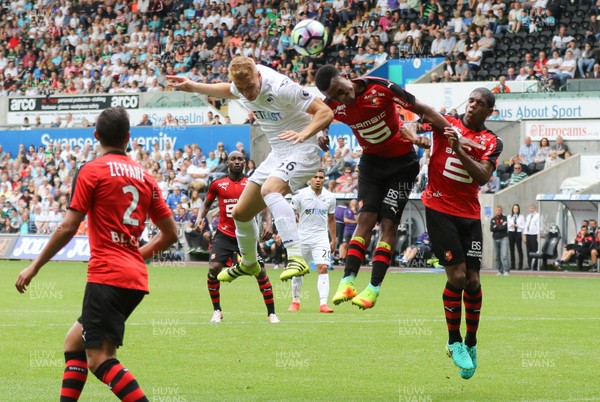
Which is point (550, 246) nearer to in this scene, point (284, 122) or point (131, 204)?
point (284, 122)

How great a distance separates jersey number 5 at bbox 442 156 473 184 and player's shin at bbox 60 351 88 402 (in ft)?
15.2

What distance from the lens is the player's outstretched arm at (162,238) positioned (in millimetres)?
8320

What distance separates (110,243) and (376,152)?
418 centimetres

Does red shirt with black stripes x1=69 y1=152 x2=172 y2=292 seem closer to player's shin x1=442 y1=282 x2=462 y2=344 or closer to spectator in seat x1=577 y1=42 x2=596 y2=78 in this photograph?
player's shin x1=442 y1=282 x2=462 y2=344

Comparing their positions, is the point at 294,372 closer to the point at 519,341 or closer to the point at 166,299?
the point at 519,341

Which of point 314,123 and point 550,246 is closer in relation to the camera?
point 314,123

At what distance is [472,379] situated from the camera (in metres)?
11.9

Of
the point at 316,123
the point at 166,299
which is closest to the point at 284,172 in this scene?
the point at 316,123

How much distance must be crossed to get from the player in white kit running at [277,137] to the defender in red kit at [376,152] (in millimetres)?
273

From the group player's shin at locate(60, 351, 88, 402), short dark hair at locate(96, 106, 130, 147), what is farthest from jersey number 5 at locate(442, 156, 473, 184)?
player's shin at locate(60, 351, 88, 402)

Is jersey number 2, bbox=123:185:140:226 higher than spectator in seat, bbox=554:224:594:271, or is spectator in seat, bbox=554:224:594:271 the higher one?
jersey number 2, bbox=123:185:140:226

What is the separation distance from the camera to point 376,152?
11.4 meters

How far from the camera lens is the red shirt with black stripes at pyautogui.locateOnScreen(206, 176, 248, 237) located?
698 inches

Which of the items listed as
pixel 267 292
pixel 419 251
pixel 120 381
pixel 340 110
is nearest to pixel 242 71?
pixel 340 110
